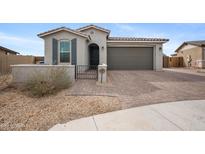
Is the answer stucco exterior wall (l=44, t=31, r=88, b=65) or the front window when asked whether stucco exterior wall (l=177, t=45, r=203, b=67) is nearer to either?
stucco exterior wall (l=44, t=31, r=88, b=65)

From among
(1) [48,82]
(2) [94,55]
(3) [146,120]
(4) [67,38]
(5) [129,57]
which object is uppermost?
(4) [67,38]

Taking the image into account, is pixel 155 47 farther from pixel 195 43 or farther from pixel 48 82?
pixel 48 82

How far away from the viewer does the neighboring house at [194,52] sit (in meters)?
27.4

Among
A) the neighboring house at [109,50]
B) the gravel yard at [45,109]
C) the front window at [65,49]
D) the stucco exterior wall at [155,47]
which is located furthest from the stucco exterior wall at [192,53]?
the gravel yard at [45,109]

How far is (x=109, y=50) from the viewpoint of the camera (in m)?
19.5

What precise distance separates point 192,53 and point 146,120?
28.7 m

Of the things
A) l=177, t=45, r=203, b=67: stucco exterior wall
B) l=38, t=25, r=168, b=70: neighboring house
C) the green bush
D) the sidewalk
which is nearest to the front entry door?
l=38, t=25, r=168, b=70: neighboring house

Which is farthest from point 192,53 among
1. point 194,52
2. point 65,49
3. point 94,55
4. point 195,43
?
point 65,49

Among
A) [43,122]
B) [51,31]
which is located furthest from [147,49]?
[43,122]

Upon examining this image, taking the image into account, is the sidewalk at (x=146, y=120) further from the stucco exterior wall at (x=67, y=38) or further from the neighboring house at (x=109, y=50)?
the neighboring house at (x=109, y=50)

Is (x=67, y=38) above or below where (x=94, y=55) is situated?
above

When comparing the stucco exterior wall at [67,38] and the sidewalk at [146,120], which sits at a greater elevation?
the stucco exterior wall at [67,38]

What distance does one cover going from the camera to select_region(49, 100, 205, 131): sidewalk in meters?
4.48

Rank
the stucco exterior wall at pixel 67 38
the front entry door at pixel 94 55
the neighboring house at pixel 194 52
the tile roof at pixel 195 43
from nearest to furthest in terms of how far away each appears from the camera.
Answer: the stucco exterior wall at pixel 67 38 → the front entry door at pixel 94 55 → the neighboring house at pixel 194 52 → the tile roof at pixel 195 43
